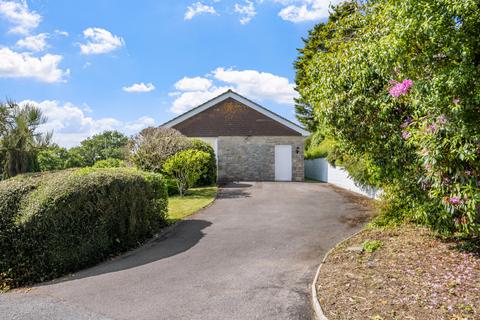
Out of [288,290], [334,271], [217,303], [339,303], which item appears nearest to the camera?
[339,303]

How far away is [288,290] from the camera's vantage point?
5.09 m

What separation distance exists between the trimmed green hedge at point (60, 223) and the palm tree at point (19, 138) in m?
13.7

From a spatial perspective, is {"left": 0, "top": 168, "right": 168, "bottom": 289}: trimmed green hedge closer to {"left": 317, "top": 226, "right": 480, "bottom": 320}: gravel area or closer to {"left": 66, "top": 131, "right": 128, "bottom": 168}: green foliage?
{"left": 317, "top": 226, "right": 480, "bottom": 320}: gravel area

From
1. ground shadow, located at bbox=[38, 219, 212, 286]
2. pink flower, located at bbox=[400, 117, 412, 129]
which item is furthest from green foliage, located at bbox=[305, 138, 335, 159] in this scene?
pink flower, located at bbox=[400, 117, 412, 129]

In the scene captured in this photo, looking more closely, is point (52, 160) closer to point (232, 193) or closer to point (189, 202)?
point (232, 193)

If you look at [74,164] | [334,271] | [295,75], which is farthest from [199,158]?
[74,164]

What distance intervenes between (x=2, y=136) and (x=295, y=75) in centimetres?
2014

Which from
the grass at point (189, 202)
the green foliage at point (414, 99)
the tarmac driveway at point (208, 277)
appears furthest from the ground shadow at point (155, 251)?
the green foliage at point (414, 99)

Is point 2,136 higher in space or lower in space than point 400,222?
higher

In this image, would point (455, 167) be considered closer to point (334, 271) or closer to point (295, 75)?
point (334, 271)

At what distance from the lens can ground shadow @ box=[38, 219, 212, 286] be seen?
6.47 metres

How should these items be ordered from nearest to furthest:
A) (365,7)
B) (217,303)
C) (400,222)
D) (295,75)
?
1. (217,303)
2. (365,7)
3. (400,222)
4. (295,75)

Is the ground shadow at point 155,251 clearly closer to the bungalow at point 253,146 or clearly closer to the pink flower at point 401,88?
the pink flower at point 401,88

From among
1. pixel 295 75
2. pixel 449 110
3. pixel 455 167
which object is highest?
pixel 295 75
